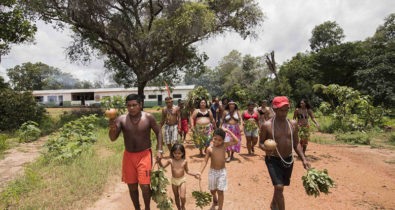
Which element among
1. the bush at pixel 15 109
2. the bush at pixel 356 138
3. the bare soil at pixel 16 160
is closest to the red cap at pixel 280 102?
the bare soil at pixel 16 160

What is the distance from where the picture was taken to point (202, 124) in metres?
6.14

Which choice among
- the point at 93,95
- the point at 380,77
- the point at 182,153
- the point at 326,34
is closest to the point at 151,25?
the point at 182,153

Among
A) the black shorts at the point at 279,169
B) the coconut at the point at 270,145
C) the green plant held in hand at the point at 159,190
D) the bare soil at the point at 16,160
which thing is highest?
the coconut at the point at 270,145

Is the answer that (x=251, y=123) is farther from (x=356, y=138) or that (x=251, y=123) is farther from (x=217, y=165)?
(x=356, y=138)

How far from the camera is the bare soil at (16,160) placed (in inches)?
206

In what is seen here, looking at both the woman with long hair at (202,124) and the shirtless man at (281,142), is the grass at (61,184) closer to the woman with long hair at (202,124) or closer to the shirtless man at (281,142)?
the woman with long hair at (202,124)

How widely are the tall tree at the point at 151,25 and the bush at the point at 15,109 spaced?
457 centimetres

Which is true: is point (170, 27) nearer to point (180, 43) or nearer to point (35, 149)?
point (180, 43)

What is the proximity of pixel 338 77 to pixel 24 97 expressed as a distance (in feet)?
81.7

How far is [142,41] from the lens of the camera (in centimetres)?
1422

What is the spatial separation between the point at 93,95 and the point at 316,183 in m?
35.2

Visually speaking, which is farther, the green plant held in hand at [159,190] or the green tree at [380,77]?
the green tree at [380,77]

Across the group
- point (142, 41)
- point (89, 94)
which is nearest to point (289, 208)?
point (142, 41)

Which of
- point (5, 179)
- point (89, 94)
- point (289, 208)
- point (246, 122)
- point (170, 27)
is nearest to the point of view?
point (289, 208)
